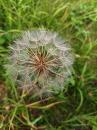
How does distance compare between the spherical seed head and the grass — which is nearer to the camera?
the spherical seed head

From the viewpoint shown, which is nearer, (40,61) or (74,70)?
(40,61)

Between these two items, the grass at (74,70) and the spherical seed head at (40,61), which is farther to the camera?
the grass at (74,70)

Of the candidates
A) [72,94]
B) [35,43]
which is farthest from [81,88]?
[35,43]

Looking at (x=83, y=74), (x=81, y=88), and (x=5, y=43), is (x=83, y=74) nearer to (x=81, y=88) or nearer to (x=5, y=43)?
(x=81, y=88)
